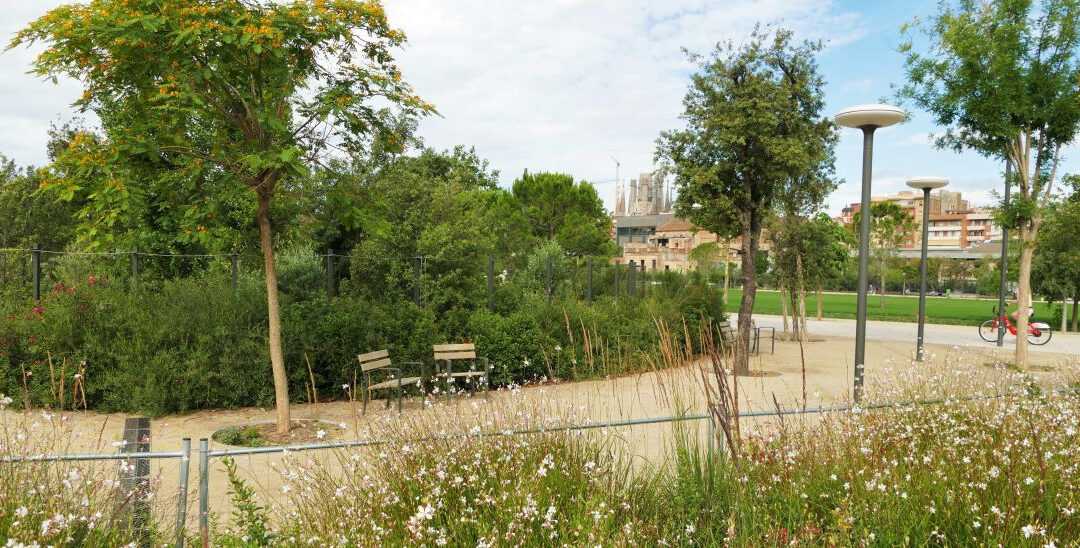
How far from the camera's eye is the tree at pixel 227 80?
566 cm

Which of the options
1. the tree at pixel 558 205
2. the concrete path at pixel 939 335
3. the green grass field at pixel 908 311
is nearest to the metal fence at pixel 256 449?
the concrete path at pixel 939 335

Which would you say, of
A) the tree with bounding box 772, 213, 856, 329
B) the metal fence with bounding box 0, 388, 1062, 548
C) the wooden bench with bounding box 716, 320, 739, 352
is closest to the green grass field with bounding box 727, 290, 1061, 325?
the tree with bounding box 772, 213, 856, 329

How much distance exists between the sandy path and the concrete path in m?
2.18

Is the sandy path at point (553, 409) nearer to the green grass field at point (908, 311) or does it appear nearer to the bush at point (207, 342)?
the bush at point (207, 342)

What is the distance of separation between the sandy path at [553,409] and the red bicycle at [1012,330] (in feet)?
7.66

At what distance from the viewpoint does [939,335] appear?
20.2 meters

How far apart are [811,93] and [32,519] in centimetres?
1174

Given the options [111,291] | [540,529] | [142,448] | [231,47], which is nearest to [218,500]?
[142,448]

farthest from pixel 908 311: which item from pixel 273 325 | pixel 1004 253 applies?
pixel 273 325

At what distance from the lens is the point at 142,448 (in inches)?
143

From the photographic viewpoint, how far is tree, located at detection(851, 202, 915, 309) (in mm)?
42044

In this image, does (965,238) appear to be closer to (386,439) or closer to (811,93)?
(811,93)

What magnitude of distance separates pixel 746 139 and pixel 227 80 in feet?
26.5

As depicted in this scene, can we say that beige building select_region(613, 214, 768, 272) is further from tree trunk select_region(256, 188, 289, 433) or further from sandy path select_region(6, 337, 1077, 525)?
tree trunk select_region(256, 188, 289, 433)
